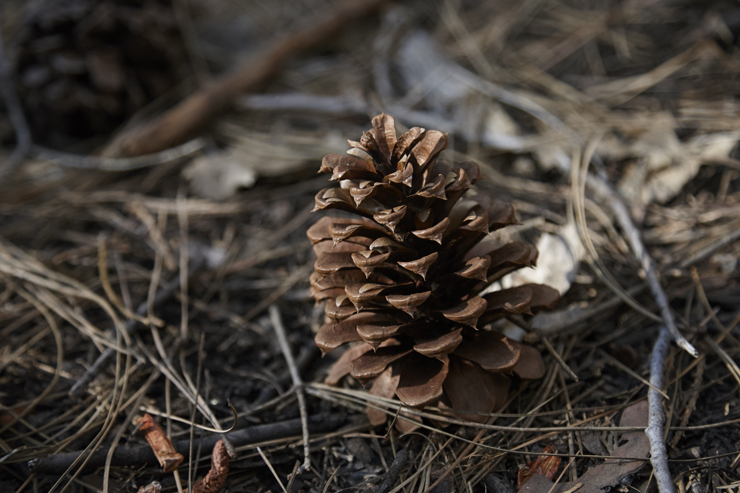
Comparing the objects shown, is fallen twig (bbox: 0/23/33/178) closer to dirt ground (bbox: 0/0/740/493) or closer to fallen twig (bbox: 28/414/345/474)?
dirt ground (bbox: 0/0/740/493)

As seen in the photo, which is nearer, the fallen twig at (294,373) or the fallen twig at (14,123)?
the fallen twig at (294,373)

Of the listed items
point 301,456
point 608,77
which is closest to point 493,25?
point 608,77

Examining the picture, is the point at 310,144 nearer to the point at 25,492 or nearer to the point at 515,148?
the point at 515,148

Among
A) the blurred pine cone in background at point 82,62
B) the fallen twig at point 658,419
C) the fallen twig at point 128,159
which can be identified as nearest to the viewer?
the fallen twig at point 658,419

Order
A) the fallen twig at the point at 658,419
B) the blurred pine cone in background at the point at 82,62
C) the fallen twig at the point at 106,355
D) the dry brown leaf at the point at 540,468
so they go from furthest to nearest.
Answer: the blurred pine cone in background at the point at 82,62, the fallen twig at the point at 106,355, the dry brown leaf at the point at 540,468, the fallen twig at the point at 658,419

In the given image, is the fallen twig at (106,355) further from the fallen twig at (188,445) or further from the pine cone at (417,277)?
the pine cone at (417,277)

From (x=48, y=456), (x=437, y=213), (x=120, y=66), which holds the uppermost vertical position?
(x=120, y=66)

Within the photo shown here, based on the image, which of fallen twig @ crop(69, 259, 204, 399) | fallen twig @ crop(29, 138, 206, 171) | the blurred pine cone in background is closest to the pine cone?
fallen twig @ crop(69, 259, 204, 399)

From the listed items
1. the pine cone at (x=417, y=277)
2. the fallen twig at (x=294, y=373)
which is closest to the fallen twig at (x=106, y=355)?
the fallen twig at (x=294, y=373)
